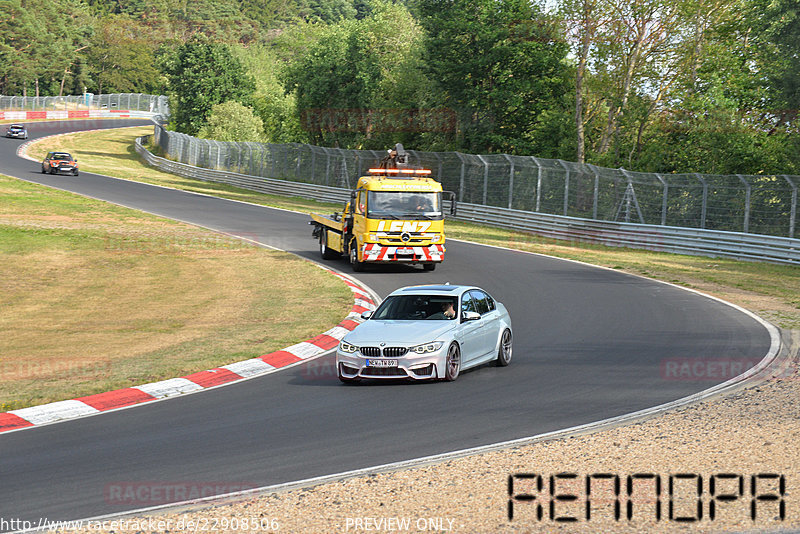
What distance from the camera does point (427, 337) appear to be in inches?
510

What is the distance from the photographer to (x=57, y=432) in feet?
34.6

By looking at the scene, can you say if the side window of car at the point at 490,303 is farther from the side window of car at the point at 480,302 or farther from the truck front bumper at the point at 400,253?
the truck front bumper at the point at 400,253

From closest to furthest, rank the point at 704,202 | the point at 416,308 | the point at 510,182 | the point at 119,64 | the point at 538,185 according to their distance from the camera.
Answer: the point at 416,308
the point at 704,202
the point at 538,185
the point at 510,182
the point at 119,64

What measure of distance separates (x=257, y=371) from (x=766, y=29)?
28979 millimetres

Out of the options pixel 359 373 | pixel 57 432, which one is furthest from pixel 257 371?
pixel 57 432

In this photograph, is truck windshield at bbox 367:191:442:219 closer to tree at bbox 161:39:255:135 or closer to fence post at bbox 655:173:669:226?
fence post at bbox 655:173:669:226

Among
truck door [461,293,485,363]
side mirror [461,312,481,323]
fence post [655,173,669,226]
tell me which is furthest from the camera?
fence post [655,173,669,226]

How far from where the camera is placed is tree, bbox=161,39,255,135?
84562 mm

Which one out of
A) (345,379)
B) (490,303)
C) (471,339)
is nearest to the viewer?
(345,379)

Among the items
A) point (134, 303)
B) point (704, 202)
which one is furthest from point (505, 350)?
point (704, 202)

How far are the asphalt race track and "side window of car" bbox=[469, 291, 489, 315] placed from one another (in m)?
0.94

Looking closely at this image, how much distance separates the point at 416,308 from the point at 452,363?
1502 millimetres

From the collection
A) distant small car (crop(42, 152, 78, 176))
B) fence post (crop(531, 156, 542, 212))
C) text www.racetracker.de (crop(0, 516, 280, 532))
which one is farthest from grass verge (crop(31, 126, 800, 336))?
text www.racetracker.de (crop(0, 516, 280, 532))

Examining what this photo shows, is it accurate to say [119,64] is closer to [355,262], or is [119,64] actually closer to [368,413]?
[355,262]
